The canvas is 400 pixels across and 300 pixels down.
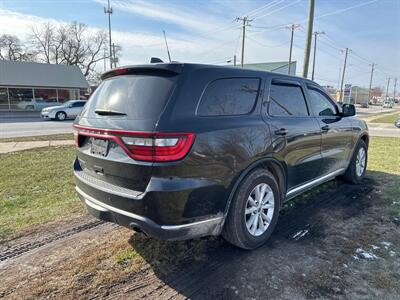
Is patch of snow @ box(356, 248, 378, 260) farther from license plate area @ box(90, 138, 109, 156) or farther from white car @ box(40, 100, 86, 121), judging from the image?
white car @ box(40, 100, 86, 121)

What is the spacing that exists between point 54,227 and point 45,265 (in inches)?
33.9

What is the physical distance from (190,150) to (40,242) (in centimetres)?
225

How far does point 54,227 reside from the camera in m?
3.60

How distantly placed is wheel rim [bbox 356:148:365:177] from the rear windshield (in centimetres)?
435

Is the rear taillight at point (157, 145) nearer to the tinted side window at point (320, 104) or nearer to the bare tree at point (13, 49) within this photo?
the tinted side window at point (320, 104)

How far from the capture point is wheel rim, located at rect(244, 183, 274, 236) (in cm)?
299

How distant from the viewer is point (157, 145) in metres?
2.24

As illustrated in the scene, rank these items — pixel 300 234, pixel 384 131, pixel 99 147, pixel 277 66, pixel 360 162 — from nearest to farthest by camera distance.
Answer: pixel 99 147 < pixel 300 234 < pixel 360 162 < pixel 384 131 < pixel 277 66

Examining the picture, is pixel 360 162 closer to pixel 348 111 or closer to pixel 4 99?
pixel 348 111

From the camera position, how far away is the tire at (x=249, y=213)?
2.77 metres

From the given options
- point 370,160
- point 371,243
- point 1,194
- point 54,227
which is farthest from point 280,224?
point 370,160

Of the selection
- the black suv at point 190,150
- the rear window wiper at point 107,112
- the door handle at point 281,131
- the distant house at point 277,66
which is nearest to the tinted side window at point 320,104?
the black suv at point 190,150

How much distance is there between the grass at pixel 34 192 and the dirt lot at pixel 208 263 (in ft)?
1.07

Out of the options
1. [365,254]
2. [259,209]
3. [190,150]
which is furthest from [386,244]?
[190,150]
